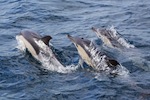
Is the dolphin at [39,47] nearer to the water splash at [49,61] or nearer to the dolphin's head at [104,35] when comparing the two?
the water splash at [49,61]

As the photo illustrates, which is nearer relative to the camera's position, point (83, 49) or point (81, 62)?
point (81, 62)

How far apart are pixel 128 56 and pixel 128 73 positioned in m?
Answer: 1.75

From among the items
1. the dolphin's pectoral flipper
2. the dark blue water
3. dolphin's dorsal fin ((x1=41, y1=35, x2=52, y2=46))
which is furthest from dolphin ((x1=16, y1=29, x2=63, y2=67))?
the dolphin's pectoral flipper

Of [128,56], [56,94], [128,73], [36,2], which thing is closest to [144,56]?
[128,56]

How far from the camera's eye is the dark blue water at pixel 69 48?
463 inches

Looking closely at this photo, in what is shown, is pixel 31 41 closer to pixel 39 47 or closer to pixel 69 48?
pixel 39 47

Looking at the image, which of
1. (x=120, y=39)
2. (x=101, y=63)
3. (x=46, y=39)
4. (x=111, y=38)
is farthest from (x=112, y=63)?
(x=111, y=38)

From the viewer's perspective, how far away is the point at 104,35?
16078 millimetres

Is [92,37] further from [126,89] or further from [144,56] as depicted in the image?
[126,89]

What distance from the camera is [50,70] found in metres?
13.3

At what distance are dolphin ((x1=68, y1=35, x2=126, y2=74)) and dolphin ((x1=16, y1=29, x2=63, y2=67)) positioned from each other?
96 centimetres

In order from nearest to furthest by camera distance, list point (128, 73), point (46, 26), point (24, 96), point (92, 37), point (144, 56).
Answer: point (24, 96) < point (128, 73) < point (144, 56) < point (92, 37) < point (46, 26)

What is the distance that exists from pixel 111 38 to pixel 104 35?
29cm

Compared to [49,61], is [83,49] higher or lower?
higher
